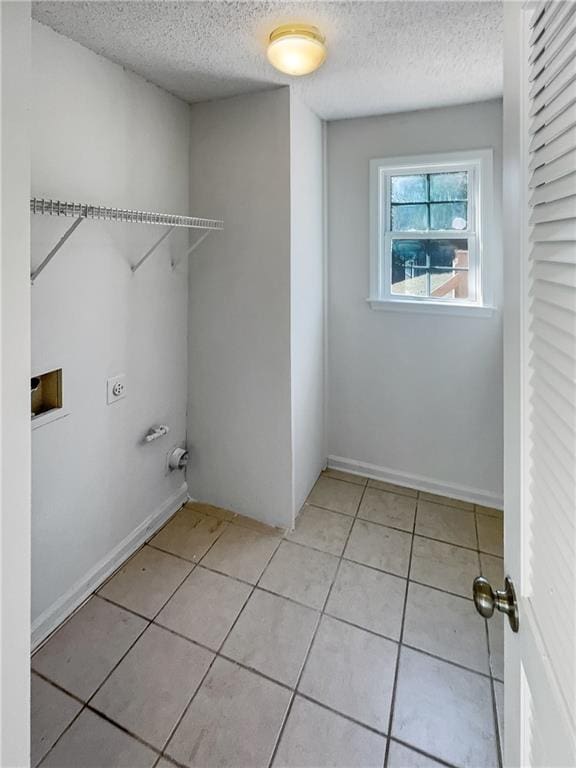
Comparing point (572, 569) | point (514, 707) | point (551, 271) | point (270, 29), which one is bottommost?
point (514, 707)

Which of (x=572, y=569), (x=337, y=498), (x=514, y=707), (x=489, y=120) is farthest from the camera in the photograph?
(x=337, y=498)

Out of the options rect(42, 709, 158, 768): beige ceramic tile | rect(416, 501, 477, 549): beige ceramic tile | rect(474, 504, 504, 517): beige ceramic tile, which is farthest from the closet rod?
rect(474, 504, 504, 517): beige ceramic tile

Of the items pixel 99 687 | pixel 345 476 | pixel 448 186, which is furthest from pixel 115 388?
pixel 448 186

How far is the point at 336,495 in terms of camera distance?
108 inches

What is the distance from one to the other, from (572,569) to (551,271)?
0.38 meters

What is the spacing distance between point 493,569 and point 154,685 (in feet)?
5.21

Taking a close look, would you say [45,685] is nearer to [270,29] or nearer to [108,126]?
[108,126]

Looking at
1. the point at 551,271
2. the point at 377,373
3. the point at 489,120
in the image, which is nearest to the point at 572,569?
the point at 551,271

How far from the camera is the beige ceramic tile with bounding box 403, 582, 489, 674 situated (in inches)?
64.5

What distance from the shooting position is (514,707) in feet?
2.47

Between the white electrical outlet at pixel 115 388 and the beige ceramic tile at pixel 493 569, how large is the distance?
76.5 inches

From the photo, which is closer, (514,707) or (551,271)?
(551,271)

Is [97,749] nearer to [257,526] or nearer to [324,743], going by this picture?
[324,743]

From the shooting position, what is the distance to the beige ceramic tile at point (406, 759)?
127 centimetres
